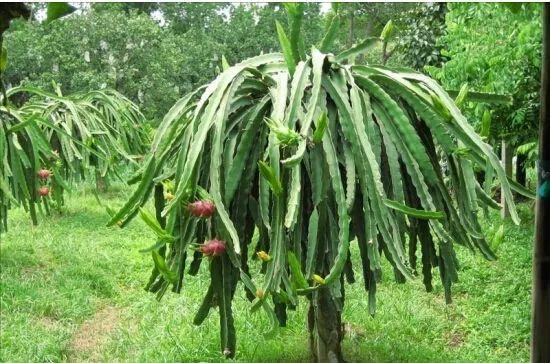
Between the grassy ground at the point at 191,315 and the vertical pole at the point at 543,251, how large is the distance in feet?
4.41

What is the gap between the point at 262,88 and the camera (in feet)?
6.93

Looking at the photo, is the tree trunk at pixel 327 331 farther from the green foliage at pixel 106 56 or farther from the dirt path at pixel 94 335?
the green foliage at pixel 106 56

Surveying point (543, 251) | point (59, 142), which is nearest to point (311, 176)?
point (543, 251)

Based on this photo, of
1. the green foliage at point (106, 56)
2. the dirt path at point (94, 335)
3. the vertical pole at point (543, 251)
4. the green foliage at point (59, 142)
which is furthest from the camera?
the green foliage at point (106, 56)

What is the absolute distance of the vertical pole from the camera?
4.06 feet

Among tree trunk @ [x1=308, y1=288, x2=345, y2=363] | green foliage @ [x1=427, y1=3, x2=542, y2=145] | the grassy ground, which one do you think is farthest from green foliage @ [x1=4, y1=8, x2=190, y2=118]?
tree trunk @ [x1=308, y1=288, x2=345, y2=363]

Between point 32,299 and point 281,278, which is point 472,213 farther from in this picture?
point 32,299

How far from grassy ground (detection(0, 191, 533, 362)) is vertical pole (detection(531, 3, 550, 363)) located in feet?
4.41

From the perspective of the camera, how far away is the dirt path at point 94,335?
3139 millimetres

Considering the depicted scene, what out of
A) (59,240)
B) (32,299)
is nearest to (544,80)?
(32,299)

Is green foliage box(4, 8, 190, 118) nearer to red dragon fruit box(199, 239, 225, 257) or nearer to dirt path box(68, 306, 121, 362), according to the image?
dirt path box(68, 306, 121, 362)

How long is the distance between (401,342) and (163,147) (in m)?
1.76

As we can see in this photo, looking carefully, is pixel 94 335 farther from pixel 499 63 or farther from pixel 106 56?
pixel 106 56

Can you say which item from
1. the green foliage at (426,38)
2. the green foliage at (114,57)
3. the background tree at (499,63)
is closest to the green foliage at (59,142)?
the background tree at (499,63)
